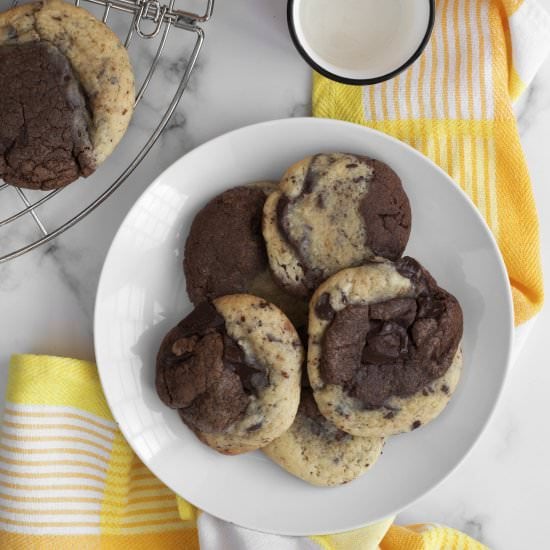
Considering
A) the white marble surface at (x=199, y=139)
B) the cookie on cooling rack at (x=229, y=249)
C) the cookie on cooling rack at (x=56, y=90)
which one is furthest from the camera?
the white marble surface at (x=199, y=139)

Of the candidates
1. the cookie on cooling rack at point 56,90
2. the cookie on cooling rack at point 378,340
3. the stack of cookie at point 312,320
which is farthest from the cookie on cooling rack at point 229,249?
the cookie on cooling rack at point 56,90

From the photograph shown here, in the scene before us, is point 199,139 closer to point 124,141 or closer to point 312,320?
point 124,141

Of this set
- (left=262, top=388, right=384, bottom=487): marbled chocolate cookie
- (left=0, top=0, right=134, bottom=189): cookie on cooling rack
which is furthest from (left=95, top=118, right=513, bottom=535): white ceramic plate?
(left=0, top=0, right=134, bottom=189): cookie on cooling rack

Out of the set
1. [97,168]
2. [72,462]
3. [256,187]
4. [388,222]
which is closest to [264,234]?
[256,187]

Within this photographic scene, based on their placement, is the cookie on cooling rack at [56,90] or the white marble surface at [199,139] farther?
the white marble surface at [199,139]

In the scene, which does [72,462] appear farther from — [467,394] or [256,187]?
[467,394]

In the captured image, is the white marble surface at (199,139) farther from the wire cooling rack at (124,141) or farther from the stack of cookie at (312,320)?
the stack of cookie at (312,320)
